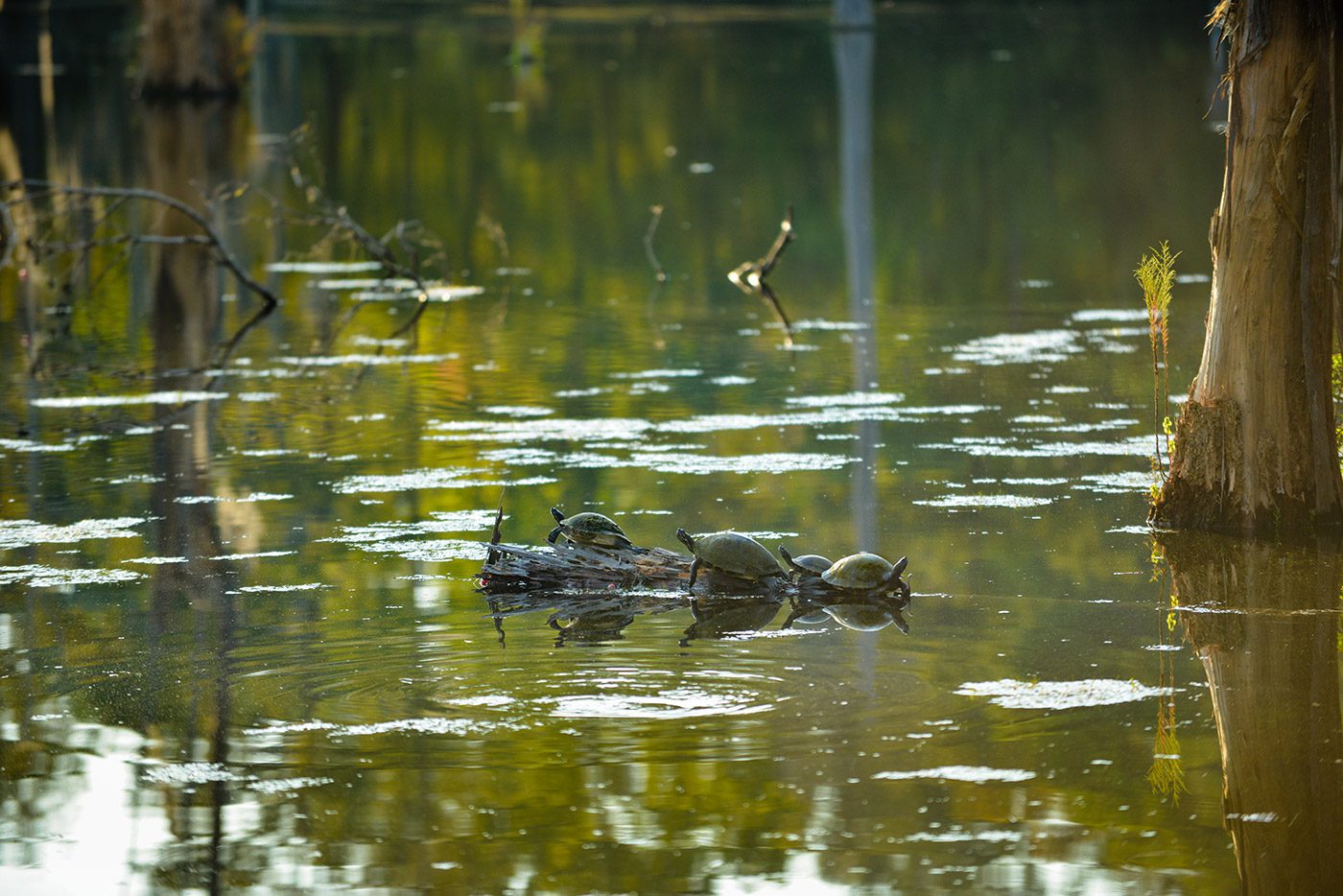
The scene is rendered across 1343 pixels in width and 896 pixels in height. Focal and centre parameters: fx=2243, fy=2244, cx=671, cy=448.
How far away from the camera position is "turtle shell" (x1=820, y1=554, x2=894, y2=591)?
9312mm

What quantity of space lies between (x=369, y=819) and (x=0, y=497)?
5773 mm

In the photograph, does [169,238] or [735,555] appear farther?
[169,238]

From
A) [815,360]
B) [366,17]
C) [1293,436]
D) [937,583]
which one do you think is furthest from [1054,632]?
[366,17]

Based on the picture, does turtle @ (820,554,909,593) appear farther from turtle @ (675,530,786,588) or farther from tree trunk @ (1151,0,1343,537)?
tree trunk @ (1151,0,1343,537)

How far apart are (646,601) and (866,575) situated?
3.13 feet

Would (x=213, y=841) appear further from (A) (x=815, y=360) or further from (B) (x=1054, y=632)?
(A) (x=815, y=360)

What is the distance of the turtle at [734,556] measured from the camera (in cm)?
947

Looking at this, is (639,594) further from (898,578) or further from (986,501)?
(986,501)

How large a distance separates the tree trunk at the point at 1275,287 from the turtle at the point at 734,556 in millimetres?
2206

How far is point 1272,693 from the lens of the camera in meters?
7.78

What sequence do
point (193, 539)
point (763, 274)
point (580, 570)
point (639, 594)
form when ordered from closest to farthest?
point (639, 594) < point (580, 570) < point (193, 539) < point (763, 274)

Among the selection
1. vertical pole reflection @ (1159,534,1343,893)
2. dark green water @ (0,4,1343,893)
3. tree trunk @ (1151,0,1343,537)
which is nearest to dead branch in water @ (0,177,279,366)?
dark green water @ (0,4,1343,893)

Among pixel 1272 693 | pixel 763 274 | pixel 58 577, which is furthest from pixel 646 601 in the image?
pixel 763 274

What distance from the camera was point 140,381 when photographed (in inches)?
614
